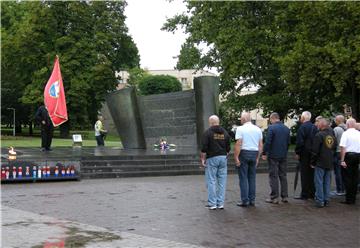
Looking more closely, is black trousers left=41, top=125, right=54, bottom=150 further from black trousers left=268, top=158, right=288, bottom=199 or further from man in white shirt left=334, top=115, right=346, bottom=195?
man in white shirt left=334, top=115, right=346, bottom=195

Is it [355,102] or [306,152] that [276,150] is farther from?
[355,102]

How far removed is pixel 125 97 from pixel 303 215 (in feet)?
46.2

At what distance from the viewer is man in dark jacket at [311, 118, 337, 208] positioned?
11.0 meters

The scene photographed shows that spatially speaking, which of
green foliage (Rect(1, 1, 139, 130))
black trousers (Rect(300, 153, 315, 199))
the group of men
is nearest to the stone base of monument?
the group of men

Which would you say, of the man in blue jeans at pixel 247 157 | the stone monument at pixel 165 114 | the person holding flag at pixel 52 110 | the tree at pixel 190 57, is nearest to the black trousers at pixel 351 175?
the man in blue jeans at pixel 247 157

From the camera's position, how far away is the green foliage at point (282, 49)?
2580cm

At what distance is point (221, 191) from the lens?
10.5m

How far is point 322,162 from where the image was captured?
1109 cm

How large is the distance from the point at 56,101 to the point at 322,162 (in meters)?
11.4

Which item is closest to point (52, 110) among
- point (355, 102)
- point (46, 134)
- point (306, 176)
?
point (46, 134)

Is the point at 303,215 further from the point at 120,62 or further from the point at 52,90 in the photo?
the point at 120,62

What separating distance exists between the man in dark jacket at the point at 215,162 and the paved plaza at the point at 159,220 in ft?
0.94

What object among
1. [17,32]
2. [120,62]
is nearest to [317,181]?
[17,32]

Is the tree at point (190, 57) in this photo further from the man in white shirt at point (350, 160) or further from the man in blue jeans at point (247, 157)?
the man in blue jeans at point (247, 157)
